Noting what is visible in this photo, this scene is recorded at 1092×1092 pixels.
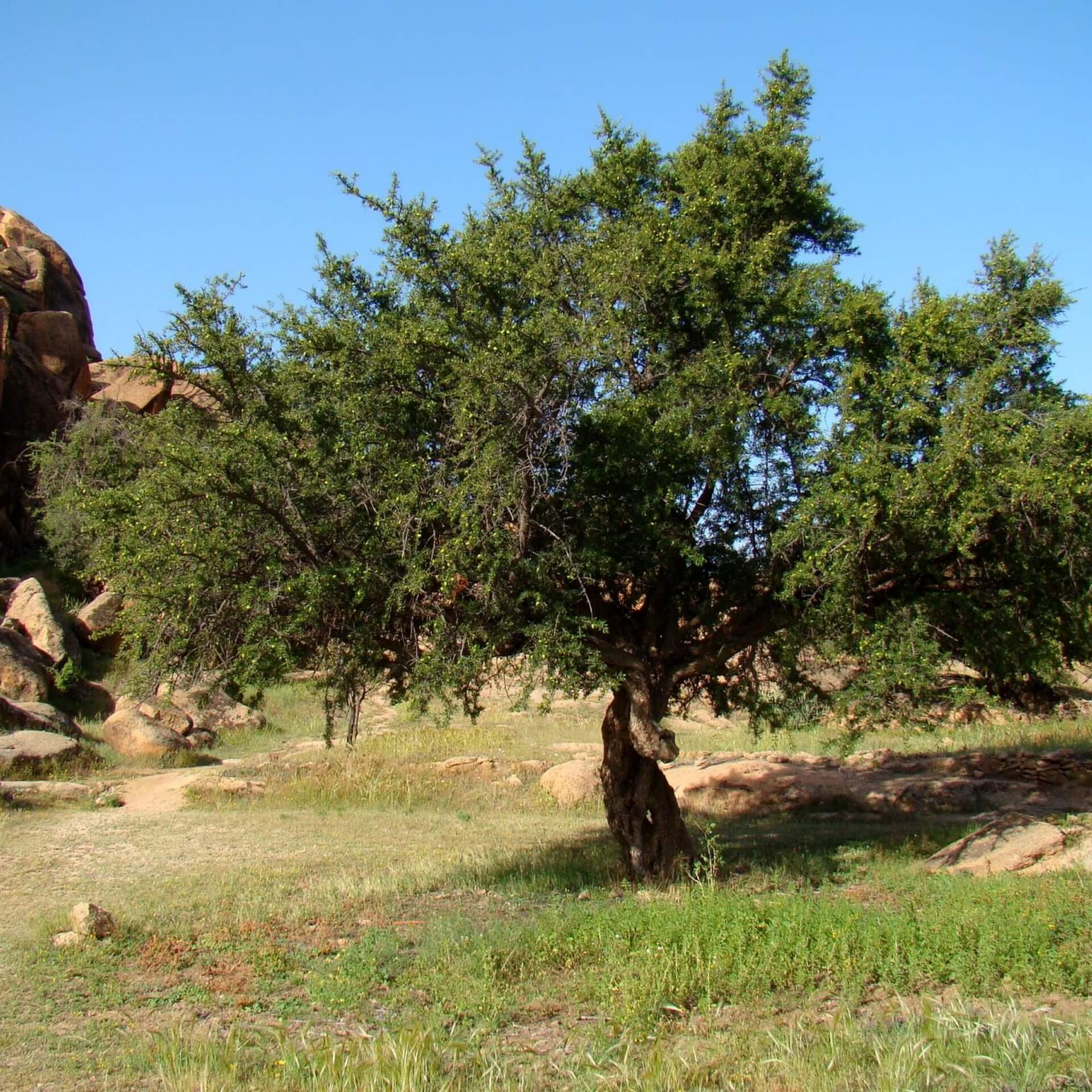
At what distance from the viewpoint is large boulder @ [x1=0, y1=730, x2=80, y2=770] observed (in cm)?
1995

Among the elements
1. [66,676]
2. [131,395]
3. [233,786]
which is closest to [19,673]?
[66,676]

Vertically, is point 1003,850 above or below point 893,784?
below

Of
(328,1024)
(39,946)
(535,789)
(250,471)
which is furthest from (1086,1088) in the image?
(535,789)

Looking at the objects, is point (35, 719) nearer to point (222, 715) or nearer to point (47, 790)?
point (47, 790)

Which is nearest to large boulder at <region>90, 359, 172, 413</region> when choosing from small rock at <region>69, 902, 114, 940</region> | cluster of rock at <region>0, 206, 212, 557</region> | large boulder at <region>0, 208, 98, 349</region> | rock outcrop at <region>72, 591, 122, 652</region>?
cluster of rock at <region>0, 206, 212, 557</region>

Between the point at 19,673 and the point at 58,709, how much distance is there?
1.34 meters

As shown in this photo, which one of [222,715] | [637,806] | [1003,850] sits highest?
[222,715]

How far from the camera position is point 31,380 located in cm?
3847

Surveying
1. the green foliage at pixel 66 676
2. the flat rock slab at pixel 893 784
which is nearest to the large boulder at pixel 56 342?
the green foliage at pixel 66 676

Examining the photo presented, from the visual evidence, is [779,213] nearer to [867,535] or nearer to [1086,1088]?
[867,535]

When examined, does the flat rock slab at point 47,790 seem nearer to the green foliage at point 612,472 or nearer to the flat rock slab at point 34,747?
the flat rock slab at point 34,747

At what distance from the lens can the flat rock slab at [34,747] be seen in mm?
19984

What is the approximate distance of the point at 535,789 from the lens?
20.4 metres

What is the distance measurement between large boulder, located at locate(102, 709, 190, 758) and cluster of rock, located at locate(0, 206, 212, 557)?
46.6 feet
